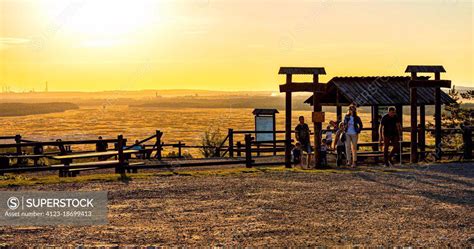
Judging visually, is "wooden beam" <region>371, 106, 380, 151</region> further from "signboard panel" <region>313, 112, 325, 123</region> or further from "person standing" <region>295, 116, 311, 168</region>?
"signboard panel" <region>313, 112, 325, 123</region>

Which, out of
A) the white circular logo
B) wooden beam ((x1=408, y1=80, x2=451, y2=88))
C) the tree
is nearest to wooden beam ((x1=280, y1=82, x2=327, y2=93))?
wooden beam ((x1=408, y1=80, x2=451, y2=88))

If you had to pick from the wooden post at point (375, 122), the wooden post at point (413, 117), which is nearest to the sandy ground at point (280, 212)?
the wooden post at point (413, 117)

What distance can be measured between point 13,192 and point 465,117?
988 inches

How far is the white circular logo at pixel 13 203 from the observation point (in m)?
13.7

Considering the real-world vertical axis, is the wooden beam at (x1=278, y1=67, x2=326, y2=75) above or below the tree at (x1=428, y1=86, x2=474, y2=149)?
above

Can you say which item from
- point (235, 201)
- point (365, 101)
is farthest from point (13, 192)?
point (365, 101)

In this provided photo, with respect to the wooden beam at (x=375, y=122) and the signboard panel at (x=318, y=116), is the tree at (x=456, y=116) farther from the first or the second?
the signboard panel at (x=318, y=116)

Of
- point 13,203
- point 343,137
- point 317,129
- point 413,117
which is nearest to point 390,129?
point 343,137

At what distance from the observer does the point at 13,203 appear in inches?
561

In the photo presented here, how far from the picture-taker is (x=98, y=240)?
33.5 ft

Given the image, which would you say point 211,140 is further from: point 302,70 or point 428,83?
point 428,83

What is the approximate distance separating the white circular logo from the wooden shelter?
8802 millimetres

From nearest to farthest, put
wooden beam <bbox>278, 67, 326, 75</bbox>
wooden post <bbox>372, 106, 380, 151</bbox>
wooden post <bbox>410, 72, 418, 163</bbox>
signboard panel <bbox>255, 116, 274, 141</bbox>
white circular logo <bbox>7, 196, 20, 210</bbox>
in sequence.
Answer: white circular logo <bbox>7, 196, 20, 210</bbox> → wooden beam <bbox>278, 67, 326, 75</bbox> → wooden post <bbox>410, 72, 418, 163</bbox> → wooden post <bbox>372, 106, 380, 151</bbox> → signboard panel <bbox>255, 116, 274, 141</bbox>

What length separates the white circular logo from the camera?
540 inches
